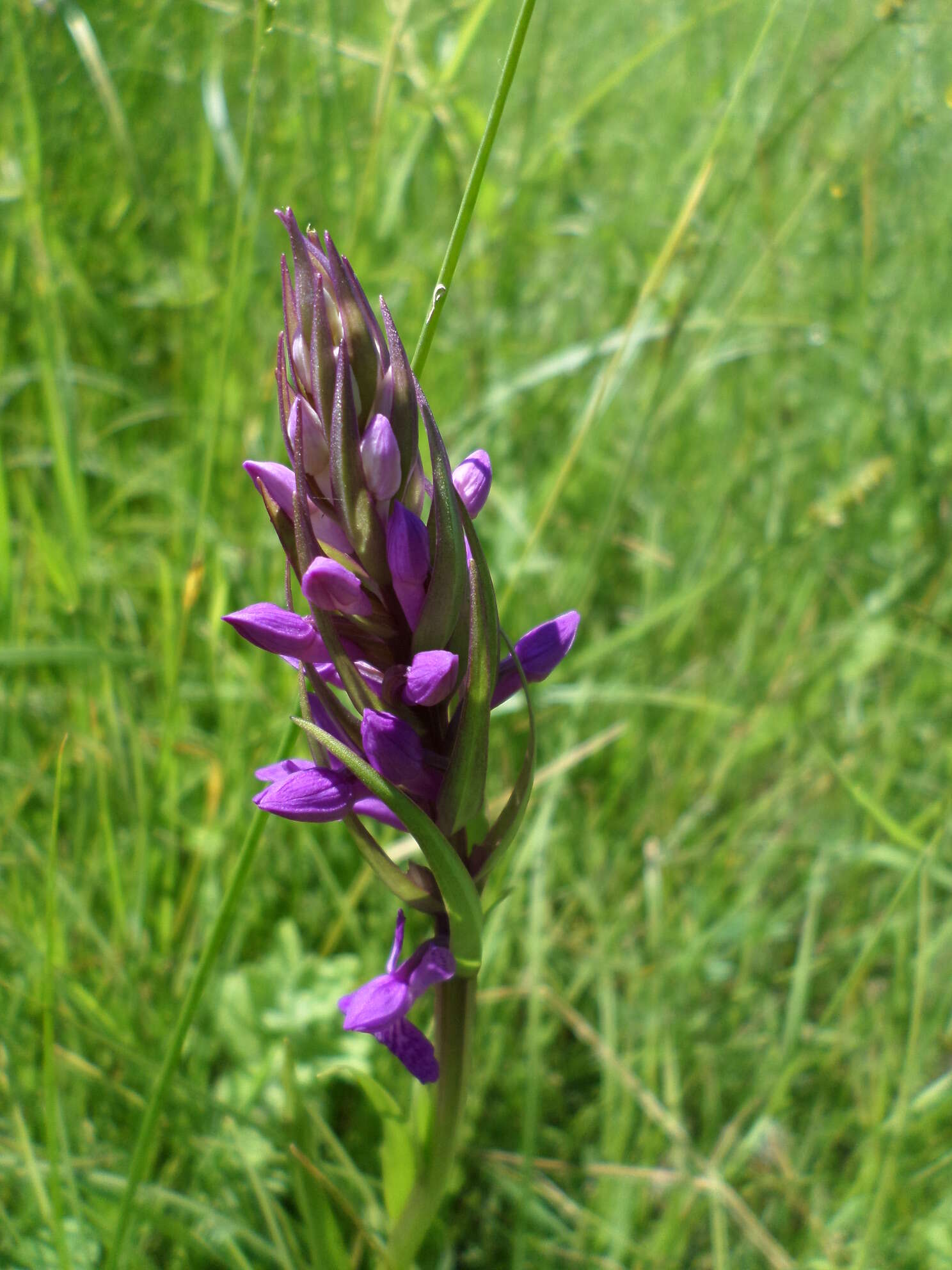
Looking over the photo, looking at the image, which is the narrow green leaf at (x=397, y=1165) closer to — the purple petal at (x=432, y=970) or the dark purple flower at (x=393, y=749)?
the purple petal at (x=432, y=970)

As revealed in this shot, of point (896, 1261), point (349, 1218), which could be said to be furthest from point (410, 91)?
point (896, 1261)

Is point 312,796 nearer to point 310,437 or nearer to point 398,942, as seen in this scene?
point 398,942

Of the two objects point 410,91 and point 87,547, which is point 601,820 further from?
point 410,91

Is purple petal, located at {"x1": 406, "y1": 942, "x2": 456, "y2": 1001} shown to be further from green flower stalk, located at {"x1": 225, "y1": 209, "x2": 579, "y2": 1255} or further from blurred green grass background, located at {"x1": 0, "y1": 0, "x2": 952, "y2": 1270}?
blurred green grass background, located at {"x1": 0, "y1": 0, "x2": 952, "y2": 1270}

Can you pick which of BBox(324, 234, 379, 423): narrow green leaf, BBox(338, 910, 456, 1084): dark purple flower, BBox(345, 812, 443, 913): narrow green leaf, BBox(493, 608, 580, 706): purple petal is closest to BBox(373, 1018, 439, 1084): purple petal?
BBox(338, 910, 456, 1084): dark purple flower

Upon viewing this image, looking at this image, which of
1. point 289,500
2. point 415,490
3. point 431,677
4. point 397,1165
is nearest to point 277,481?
point 289,500
